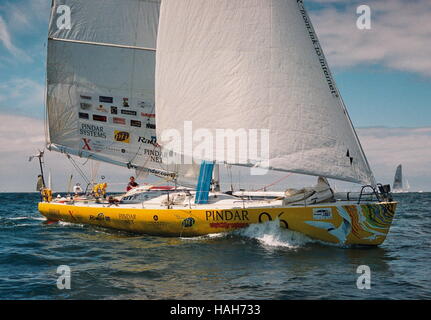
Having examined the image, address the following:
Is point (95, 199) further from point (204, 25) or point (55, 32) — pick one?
point (204, 25)

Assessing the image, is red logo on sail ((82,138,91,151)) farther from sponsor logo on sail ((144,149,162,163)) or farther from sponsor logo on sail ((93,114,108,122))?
sponsor logo on sail ((144,149,162,163))

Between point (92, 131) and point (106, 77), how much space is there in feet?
8.48

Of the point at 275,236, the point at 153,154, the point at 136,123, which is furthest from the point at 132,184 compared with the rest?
the point at 275,236

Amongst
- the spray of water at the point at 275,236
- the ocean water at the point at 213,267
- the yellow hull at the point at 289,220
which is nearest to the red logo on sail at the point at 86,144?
the yellow hull at the point at 289,220

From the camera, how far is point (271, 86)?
13.2 metres

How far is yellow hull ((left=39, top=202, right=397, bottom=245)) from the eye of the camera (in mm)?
13211

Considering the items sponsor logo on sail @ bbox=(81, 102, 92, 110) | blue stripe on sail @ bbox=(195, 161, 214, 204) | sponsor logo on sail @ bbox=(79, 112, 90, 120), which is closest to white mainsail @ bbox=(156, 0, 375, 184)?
blue stripe on sail @ bbox=(195, 161, 214, 204)

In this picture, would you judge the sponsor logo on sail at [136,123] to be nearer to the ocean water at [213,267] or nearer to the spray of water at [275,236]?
the ocean water at [213,267]

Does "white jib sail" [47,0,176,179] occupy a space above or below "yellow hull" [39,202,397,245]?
above

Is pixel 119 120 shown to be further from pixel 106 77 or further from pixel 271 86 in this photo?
pixel 271 86

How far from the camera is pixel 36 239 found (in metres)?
16.5

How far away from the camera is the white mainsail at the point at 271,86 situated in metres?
12.8

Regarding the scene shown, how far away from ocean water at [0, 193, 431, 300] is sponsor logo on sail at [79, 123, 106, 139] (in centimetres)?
525

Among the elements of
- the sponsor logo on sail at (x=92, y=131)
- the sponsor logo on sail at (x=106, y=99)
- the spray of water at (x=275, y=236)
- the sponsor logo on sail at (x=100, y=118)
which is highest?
the sponsor logo on sail at (x=106, y=99)
